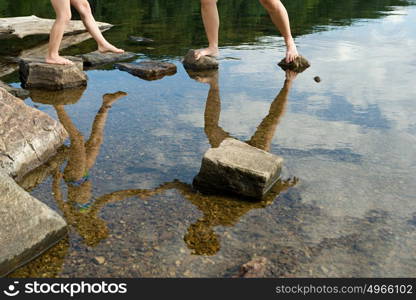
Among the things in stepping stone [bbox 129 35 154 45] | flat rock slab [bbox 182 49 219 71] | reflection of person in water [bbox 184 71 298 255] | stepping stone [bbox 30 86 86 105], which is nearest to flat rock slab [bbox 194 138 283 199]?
reflection of person in water [bbox 184 71 298 255]

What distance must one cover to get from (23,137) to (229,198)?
1.72 metres

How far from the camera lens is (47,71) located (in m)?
5.94

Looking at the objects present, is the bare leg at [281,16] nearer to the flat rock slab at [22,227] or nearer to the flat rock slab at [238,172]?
the flat rock slab at [238,172]

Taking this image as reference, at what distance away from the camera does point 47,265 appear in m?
2.60

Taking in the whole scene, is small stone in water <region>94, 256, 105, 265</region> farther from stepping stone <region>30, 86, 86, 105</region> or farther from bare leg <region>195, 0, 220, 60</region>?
bare leg <region>195, 0, 220, 60</region>

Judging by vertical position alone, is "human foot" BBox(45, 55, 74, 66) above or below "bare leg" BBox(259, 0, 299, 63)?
below

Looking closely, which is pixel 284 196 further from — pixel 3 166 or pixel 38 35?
pixel 38 35

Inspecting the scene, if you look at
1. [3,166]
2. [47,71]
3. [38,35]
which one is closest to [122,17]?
[38,35]

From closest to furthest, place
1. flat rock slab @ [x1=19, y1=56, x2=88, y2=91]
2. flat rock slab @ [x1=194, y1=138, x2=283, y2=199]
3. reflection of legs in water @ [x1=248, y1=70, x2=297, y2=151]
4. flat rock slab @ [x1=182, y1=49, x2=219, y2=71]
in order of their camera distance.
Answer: flat rock slab @ [x1=194, y1=138, x2=283, y2=199] → reflection of legs in water @ [x1=248, y1=70, x2=297, y2=151] → flat rock slab @ [x1=19, y1=56, x2=88, y2=91] → flat rock slab @ [x1=182, y1=49, x2=219, y2=71]

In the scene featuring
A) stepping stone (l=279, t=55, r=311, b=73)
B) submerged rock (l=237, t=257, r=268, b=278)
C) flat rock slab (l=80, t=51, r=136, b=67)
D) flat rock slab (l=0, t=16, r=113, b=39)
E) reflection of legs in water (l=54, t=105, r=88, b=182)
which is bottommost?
submerged rock (l=237, t=257, r=268, b=278)

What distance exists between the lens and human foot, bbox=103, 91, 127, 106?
5.45m

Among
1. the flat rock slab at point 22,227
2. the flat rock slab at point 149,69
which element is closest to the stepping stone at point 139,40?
the flat rock slab at point 149,69

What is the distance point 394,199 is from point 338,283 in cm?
114

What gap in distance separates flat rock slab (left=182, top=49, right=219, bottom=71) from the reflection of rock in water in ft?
15.4
